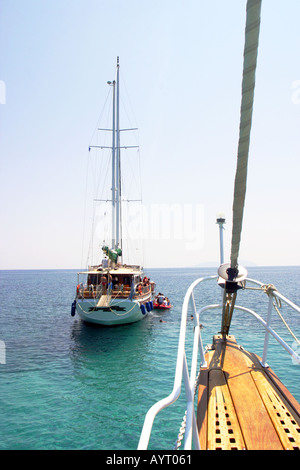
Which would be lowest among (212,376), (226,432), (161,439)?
(161,439)

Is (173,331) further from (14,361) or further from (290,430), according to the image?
(290,430)

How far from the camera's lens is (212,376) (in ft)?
17.6

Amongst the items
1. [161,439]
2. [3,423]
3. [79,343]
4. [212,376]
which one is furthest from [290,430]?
[79,343]

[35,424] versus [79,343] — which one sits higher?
[35,424]

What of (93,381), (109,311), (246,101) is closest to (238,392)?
(246,101)

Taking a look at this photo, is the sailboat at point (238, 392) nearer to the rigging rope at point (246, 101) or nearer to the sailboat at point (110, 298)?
the rigging rope at point (246, 101)

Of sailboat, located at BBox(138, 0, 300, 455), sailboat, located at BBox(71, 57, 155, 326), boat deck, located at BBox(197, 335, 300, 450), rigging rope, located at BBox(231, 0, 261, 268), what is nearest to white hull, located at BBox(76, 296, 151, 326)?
sailboat, located at BBox(71, 57, 155, 326)

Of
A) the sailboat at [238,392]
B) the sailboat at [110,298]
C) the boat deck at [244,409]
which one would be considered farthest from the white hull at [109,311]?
the boat deck at [244,409]

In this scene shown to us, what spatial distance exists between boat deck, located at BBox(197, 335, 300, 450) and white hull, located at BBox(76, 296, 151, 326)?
48.6 ft

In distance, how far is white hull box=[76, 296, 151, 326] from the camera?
20.1m

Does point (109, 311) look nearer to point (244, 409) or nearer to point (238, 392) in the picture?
point (238, 392)

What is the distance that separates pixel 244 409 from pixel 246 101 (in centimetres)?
403

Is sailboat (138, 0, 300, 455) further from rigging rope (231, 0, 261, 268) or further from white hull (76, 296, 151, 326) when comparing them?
white hull (76, 296, 151, 326)
